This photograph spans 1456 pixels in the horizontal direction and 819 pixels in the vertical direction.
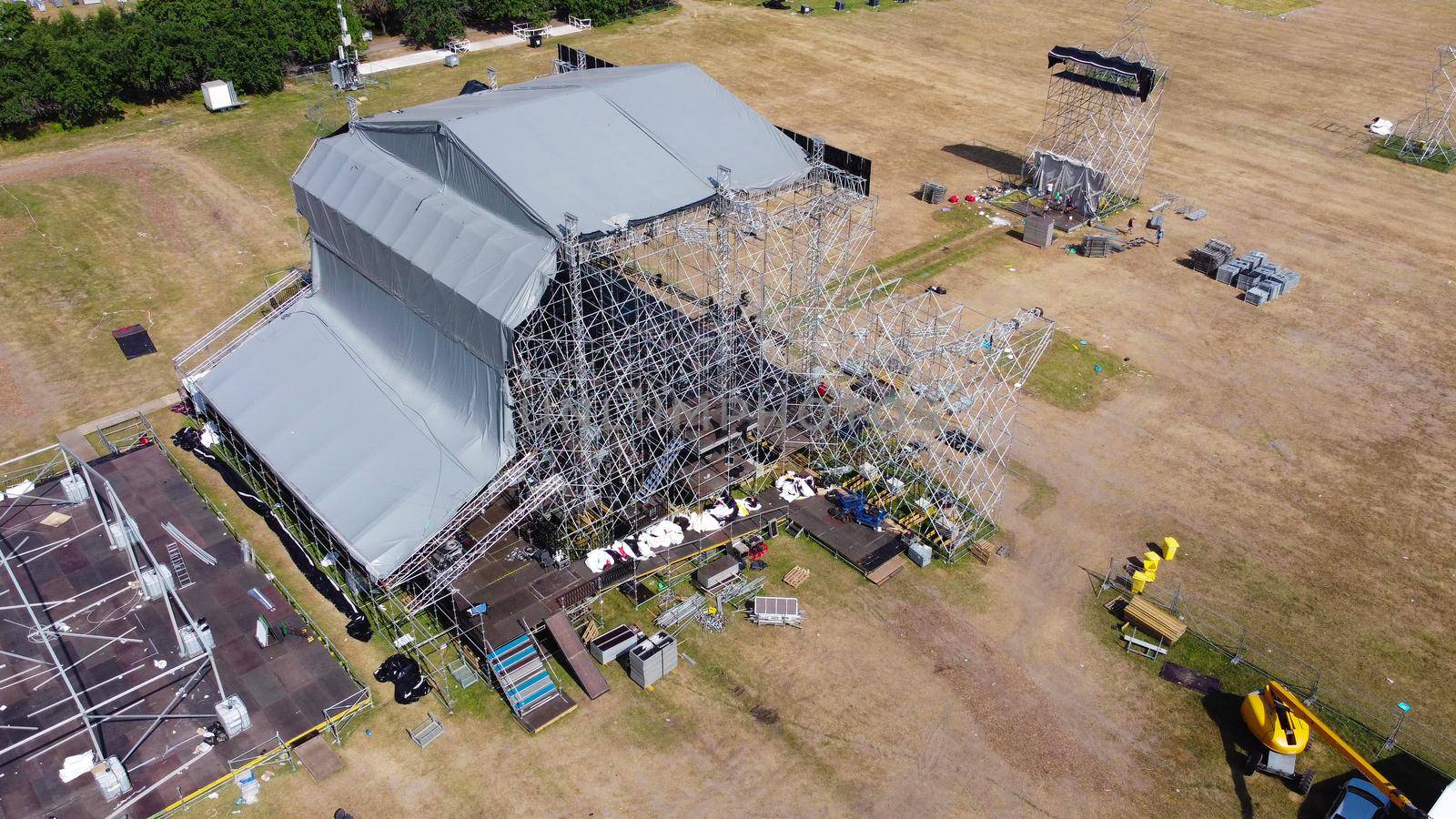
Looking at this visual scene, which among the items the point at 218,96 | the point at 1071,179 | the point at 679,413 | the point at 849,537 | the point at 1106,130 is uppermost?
the point at 218,96

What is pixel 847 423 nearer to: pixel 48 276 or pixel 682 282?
pixel 682 282

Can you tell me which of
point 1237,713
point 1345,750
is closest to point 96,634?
point 1237,713

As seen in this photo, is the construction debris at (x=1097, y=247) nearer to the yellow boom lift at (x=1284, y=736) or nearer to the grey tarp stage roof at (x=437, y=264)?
the grey tarp stage roof at (x=437, y=264)

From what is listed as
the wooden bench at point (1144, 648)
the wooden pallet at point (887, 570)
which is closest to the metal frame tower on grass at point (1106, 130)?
the wooden pallet at point (887, 570)

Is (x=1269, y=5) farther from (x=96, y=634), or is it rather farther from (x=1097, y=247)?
(x=96, y=634)

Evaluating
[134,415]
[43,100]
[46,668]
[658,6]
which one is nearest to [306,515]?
[46,668]


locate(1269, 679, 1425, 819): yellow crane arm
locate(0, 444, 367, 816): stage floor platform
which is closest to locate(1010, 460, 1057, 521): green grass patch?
locate(1269, 679, 1425, 819): yellow crane arm

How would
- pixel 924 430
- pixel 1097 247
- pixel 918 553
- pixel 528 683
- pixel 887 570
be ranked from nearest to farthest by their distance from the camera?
pixel 528 683, pixel 887 570, pixel 918 553, pixel 924 430, pixel 1097 247
